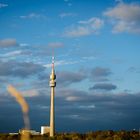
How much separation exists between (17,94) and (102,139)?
276 feet

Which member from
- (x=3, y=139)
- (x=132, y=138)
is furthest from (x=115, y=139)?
(x=3, y=139)

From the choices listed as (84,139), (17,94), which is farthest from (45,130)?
(17,94)

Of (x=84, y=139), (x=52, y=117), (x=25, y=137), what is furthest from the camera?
(x=52, y=117)

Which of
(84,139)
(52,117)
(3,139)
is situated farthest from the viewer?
(52,117)

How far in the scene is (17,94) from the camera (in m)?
5.93

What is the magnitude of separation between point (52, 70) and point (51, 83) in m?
4.48

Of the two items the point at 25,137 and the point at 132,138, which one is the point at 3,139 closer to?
the point at 132,138

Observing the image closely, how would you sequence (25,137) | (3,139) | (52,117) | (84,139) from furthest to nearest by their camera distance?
(52,117)
(84,139)
(3,139)
(25,137)

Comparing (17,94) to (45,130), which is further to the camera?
(45,130)

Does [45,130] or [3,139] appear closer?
[3,139]

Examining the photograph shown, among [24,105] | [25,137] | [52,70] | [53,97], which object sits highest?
[52,70]

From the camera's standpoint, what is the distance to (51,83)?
5133 inches

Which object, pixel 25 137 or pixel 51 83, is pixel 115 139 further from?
pixel 25 137

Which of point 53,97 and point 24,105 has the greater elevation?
point 53,97
